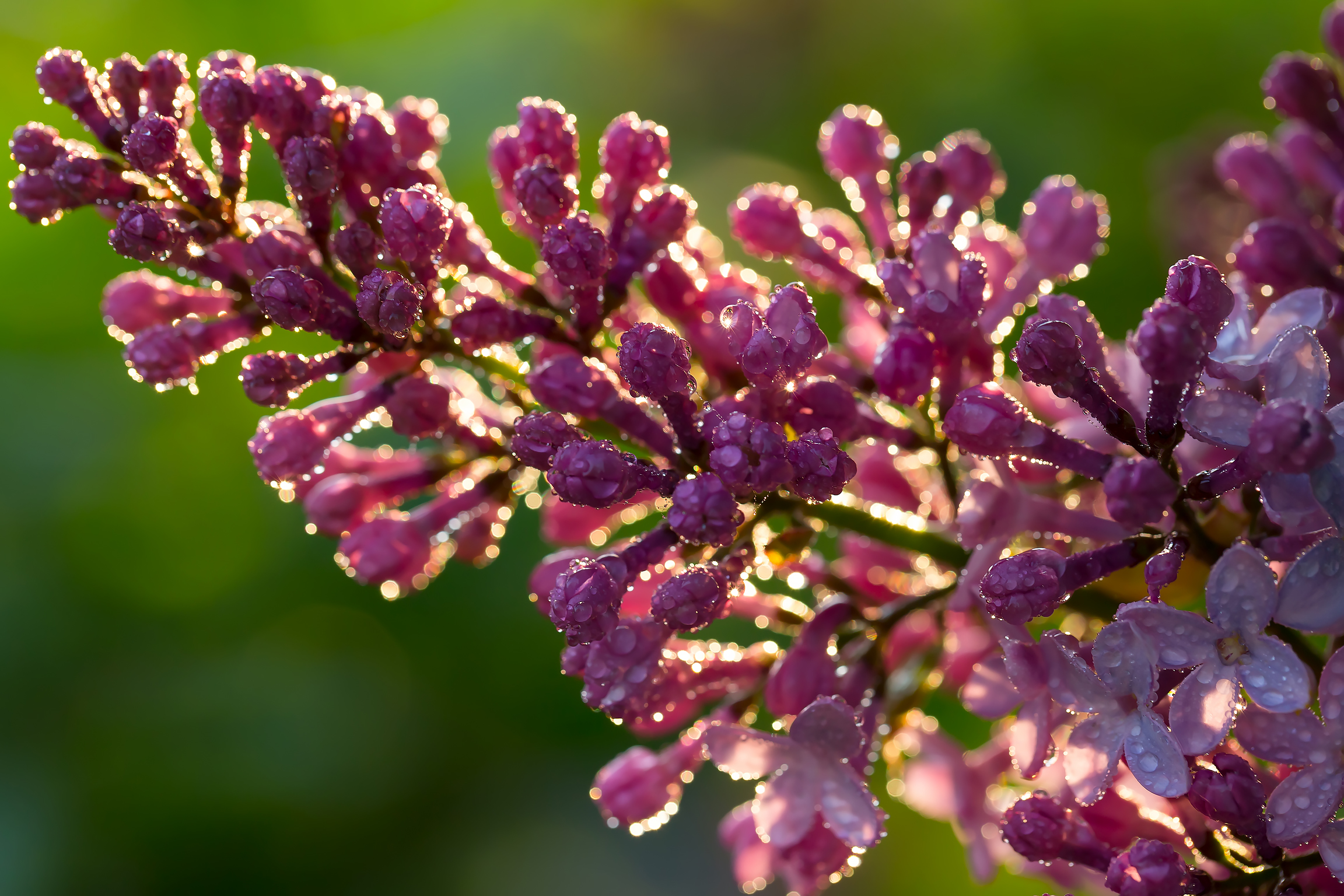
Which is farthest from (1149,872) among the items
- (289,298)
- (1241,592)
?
(289,298)

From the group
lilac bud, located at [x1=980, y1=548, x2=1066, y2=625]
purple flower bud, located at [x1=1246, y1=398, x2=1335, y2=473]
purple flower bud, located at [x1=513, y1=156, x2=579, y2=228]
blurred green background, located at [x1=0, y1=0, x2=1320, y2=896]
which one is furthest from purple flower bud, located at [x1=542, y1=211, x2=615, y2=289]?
blurred green background, located at [x1=0, y1=0, x2=1320, y2=896]

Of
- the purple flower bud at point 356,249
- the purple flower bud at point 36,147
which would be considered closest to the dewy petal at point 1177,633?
the purple flower bud at point 356,249

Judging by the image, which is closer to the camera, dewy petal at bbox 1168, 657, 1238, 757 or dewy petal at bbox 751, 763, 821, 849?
dewy petal at bbox 1168, 657, 1238, 757

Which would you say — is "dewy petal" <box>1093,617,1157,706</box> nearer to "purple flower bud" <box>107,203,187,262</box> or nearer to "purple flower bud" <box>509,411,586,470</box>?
"purple flower bud" <box>509,411,586,470</box>

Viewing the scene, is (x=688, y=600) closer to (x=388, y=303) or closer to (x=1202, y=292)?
(x=388, y=303)

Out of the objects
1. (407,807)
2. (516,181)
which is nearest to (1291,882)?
(516,181)

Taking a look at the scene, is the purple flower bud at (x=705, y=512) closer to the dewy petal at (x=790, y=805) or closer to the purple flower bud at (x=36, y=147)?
the dewy petal at (x=790, y=805)
